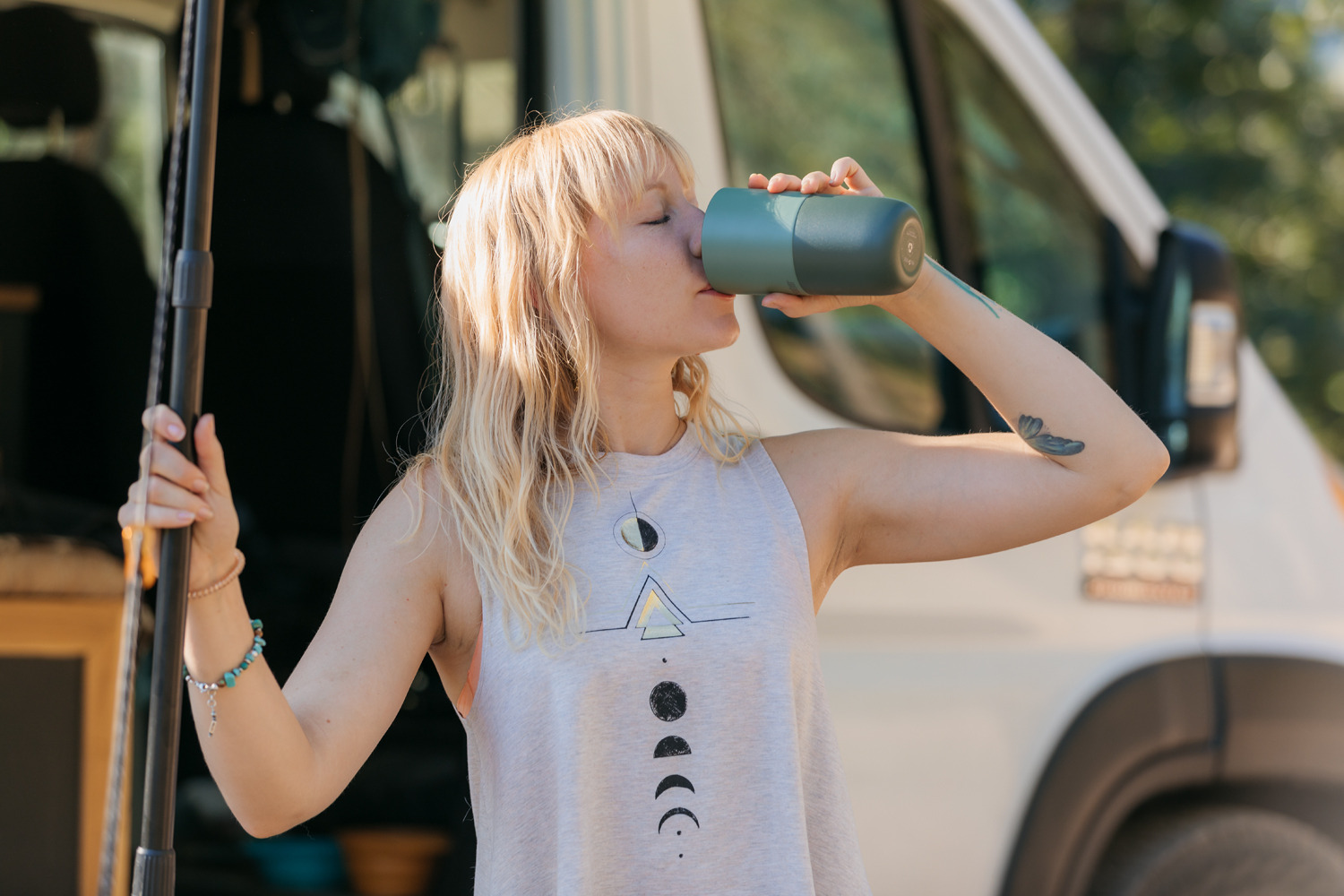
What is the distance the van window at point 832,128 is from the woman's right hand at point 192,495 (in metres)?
1.33

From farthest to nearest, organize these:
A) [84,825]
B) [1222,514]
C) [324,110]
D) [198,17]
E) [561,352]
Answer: [324,110] < [1222,514] < [84,825] < [561,352] < [198,17]

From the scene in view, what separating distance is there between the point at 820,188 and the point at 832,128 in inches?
51.0

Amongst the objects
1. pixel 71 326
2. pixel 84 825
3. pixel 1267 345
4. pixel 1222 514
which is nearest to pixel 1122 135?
pixel 1267 345

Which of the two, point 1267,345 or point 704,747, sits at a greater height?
point 1267,345

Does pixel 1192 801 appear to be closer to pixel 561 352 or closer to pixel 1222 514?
pixel 1222 514

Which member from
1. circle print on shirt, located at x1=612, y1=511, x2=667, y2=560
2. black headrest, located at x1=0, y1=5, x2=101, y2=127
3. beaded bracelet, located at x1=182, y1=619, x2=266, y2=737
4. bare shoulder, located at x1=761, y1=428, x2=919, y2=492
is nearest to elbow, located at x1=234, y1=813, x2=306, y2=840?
beaded bracelet, located at x1=182, y1=619, x2=266, y2=737

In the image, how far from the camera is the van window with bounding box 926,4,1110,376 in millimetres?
2613

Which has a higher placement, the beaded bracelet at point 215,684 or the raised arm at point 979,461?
the raised arm at point 979,461

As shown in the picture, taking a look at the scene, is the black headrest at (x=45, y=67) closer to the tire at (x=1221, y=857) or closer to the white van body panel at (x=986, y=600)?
the white van body panel at (x=986, y=600)

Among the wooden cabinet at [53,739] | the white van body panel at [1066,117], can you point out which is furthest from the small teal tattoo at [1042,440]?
the wooden cabinet at [53,739]

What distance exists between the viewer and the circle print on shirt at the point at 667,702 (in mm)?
1362

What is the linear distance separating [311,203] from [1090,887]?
206 cm

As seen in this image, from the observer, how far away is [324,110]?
110 inches

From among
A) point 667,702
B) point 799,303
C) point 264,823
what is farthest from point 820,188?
point 264,823
